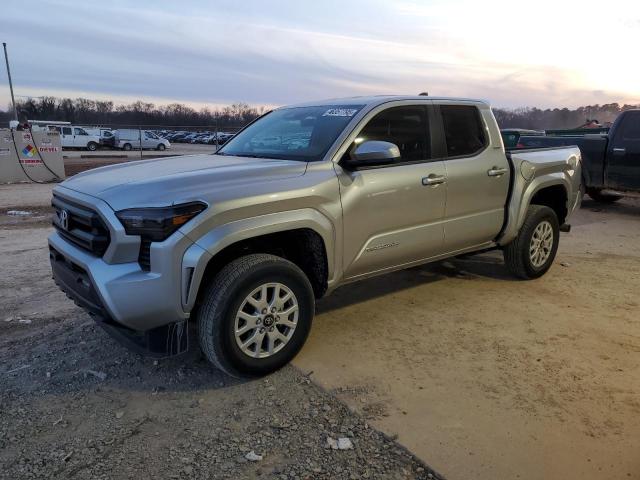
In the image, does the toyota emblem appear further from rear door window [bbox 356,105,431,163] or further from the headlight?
rear door window [bbox 356,105,431,163]

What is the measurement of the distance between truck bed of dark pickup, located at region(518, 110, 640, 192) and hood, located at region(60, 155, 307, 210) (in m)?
7.31

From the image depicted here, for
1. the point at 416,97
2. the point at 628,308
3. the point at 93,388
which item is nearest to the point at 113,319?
the point at 93,388

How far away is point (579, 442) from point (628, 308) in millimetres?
2563

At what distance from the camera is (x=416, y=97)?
15.2 ft

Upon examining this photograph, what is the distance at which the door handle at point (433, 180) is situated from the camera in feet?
14.3

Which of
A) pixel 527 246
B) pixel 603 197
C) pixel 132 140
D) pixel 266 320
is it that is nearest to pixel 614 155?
pixel 603 197

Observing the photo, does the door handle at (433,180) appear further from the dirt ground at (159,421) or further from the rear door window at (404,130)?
the dirt ground at (159,421)

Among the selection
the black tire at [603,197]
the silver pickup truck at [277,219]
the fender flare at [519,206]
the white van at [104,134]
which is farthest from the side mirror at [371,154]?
the white van at [104,134]

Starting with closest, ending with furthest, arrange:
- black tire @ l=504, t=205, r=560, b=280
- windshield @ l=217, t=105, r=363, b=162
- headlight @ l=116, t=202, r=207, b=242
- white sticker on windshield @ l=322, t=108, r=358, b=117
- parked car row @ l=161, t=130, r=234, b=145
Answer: headlight @ l=116, t=202, r=207, b=242 < windshield @ l=217, t=105, r=363, b=162 < white sticker on windshield @ l=322, t=108, r=358, b=117 < black tire @ l=504, t=205, r=560, b=280 < parked car row @ l=161, t=130, r=234, b=145

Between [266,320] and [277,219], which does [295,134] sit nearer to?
[277,219]

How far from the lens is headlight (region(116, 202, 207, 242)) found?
308 cm

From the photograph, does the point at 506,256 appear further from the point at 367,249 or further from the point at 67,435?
the point at 67,435

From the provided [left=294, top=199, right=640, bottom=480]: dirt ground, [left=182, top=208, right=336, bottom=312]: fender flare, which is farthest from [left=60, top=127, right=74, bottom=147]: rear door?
[left=182, top=208, right=336, bottom=312]: fender flare

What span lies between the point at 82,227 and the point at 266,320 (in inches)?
53.3
